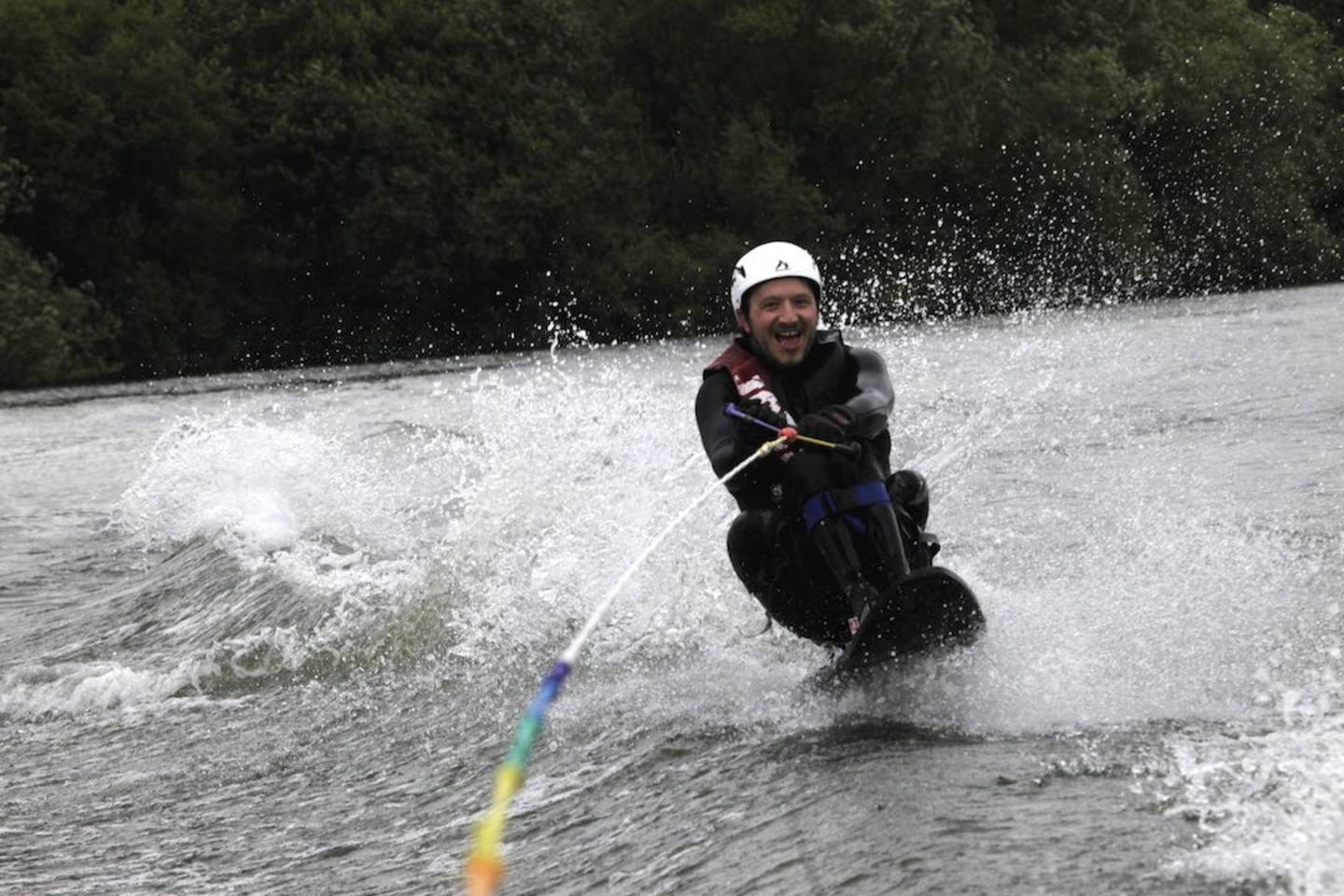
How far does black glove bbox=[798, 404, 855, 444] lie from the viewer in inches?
257

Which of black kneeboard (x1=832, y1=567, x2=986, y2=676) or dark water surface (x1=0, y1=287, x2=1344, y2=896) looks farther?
black kneeboard (x1=832, y1=567, x2=986, y2=676)

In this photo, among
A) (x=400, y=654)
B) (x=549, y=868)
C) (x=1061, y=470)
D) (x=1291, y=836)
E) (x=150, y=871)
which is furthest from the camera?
(x=1061, y=470)

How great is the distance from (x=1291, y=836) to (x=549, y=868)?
6.67ft

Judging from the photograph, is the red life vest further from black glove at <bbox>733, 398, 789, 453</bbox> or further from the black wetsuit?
black glove at <bbox>733, 398, 789, 453</bbox>

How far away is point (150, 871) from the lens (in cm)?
586

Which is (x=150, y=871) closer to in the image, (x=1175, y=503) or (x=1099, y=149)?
(x=1175, y=503)

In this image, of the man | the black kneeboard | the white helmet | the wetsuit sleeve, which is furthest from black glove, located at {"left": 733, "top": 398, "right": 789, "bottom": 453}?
the black kneeboard

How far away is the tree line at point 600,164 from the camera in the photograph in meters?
39.9

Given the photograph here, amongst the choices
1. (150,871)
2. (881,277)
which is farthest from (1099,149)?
(150,871)

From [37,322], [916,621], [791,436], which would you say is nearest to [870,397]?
[791,436]

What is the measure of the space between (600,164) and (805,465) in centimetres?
3627

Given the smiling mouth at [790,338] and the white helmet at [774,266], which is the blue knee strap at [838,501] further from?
the white helmet at [774,266]

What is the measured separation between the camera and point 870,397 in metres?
6.83

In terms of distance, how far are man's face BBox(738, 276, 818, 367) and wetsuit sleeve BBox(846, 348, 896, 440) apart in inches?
8.7
